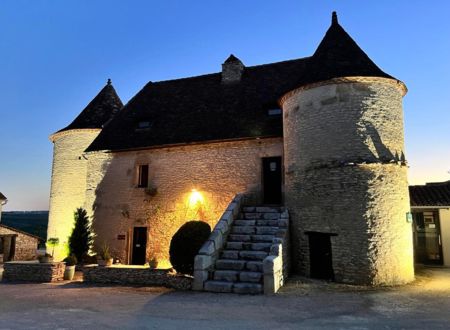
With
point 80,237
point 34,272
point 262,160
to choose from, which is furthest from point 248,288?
point 80,237

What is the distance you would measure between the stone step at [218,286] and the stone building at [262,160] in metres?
3.15

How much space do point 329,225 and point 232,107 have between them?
7603 mm

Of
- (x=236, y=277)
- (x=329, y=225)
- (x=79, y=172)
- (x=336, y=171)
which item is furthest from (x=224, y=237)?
(x=79, y=172)

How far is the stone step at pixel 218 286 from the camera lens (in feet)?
28.9

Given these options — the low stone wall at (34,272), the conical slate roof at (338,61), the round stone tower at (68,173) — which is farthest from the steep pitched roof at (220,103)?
the low stone wall at (34,272)

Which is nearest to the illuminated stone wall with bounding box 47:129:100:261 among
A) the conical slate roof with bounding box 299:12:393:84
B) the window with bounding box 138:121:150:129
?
the window with bounding box 138:121:150:129

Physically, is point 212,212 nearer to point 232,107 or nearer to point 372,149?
point 232,107

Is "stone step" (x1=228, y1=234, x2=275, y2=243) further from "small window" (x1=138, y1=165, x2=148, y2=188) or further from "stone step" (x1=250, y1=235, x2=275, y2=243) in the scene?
"small window" (x1=138, y1=165, x2=148, y2=188)

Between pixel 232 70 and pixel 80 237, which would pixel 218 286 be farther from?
pixel 232 70

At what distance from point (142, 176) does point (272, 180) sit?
6.36 metres

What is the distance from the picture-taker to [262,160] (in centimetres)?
1348

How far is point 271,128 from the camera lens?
44.1 ft

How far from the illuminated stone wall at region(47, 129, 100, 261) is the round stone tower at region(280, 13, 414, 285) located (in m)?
12.1

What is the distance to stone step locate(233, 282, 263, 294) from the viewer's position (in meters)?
8.59
